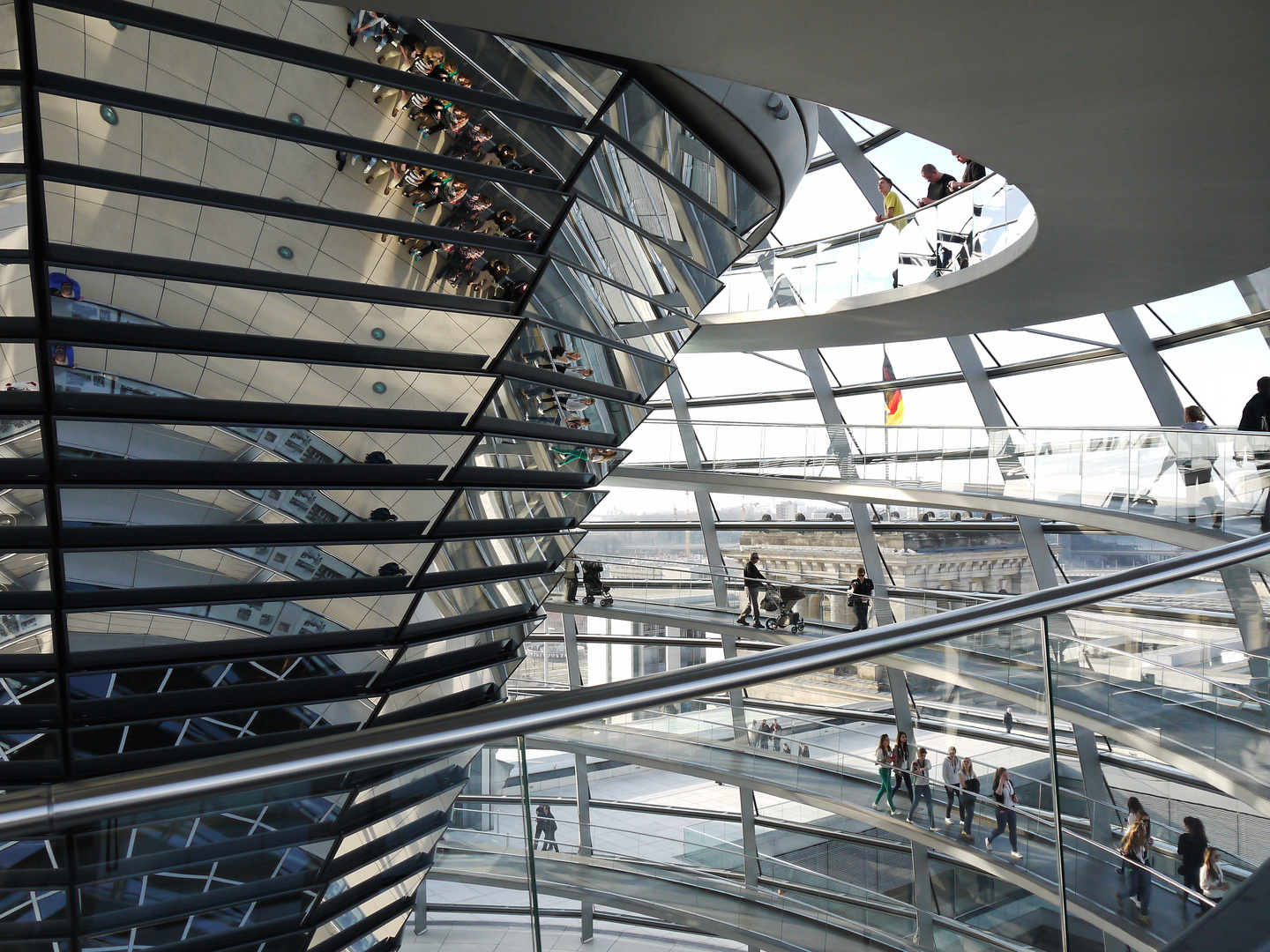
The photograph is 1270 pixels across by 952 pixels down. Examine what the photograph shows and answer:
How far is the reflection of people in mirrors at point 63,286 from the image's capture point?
5.86m

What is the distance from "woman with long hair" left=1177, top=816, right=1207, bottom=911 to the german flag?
1624 centimetres

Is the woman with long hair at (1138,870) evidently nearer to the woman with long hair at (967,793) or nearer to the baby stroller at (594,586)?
the woman with long hair at (967,793)

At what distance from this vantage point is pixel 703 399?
21.1 m

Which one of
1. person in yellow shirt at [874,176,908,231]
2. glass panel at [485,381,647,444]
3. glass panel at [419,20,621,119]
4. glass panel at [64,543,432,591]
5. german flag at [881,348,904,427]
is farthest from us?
german flag at [881,348,904,427]

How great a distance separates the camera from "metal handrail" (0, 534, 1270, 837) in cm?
153

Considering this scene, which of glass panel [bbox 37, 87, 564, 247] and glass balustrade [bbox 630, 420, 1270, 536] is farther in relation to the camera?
glass balustrade [bbox 630, 420, 1270, 536]

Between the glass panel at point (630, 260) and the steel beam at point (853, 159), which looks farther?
the steel beam at point (853, 159)

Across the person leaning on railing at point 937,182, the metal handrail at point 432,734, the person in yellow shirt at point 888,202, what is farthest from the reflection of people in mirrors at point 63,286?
the person leaning on railing at point 937,182

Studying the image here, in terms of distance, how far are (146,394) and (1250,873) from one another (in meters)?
6.65

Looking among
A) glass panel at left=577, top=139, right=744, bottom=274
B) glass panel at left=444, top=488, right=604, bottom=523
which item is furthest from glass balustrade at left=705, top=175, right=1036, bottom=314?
glass panel at left=444, top=488, right=604, bottom=523

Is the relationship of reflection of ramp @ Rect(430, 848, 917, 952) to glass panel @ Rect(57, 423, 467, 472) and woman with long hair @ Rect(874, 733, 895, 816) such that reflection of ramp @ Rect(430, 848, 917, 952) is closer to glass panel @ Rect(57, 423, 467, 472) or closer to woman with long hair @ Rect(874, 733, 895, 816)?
woman with long hair @ Rect(874, 733, 895, 816)

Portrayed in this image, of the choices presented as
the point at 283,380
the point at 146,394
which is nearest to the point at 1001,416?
the point at 283,380

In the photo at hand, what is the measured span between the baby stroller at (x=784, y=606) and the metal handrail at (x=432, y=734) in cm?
1556

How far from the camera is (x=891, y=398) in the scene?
61.1 feet
